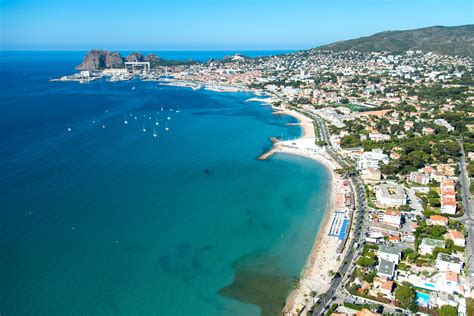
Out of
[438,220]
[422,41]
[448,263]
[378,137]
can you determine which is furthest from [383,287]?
[422,41]

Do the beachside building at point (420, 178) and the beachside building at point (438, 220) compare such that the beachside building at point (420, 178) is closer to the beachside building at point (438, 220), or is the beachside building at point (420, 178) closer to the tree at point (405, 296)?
the beachside building at point (438, 220)

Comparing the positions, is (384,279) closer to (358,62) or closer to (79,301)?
(79,301)

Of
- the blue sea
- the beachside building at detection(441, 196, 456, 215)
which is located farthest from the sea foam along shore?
the beachside building at detection(441, 196, 456, 215)

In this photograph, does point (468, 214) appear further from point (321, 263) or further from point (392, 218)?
point (321, 263)

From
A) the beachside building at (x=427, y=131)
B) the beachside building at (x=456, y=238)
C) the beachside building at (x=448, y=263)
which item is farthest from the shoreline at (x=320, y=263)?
the beachside building at (x=427, y=131)

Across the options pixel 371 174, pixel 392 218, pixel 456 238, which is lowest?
pixel 456 238

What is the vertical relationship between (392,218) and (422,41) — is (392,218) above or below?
below
